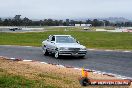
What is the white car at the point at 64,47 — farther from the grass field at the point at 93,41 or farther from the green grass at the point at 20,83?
the green grass at the point at 20,83

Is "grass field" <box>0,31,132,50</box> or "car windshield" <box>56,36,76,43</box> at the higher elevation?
"car windshield" <box>56,36,76,43</box>

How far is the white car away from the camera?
24.6 meters

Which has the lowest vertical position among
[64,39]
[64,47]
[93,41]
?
[93,41]

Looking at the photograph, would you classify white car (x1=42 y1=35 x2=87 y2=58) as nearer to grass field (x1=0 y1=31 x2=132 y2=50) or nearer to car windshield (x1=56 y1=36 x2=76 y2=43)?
car windshield (x1=56 y1=36 x2=76 y2=43)

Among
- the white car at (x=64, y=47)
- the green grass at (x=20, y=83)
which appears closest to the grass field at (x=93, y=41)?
the white car at (x=64, y=47)

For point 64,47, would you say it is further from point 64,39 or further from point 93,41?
point 93,41

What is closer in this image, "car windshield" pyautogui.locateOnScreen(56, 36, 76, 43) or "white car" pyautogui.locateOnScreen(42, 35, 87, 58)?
"white car" pyautogui.locateOnScreen(42, 35, 87, 58)

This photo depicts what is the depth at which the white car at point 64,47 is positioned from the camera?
24.6 metres

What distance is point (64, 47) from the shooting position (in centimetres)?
2473

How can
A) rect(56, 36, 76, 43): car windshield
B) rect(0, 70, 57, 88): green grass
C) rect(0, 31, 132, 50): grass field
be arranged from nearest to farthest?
rect(0, 70, 57, 88): green grass, rect(56, 36, 76, 43): car windshield, rect(0, 31, 132, 50): grass field


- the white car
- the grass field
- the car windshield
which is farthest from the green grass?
the grass field

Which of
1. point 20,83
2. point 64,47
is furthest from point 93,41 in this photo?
point 20,83

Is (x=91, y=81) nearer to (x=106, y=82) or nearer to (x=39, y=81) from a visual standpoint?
(x=106, y=82)

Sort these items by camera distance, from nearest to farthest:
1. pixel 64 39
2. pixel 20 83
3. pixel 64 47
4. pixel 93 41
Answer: pixel 20 83, pixel 64 47, pixel 64 39, pixel 93 41
